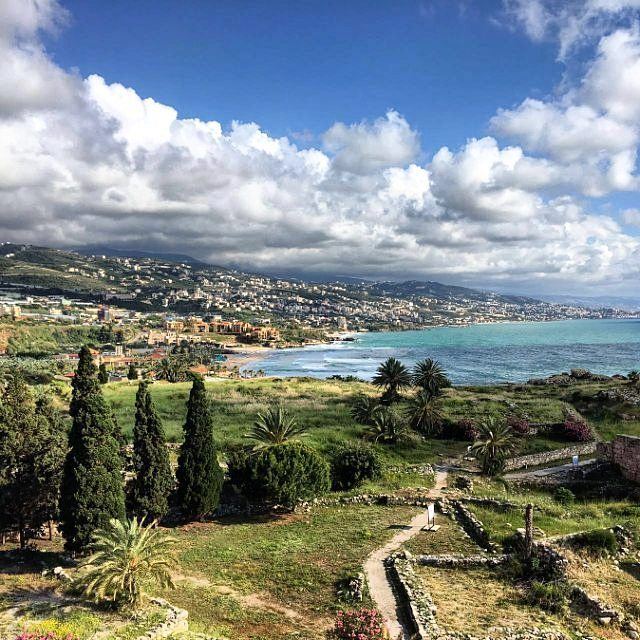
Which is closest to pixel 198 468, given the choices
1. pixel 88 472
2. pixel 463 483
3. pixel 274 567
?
pixel 88 472

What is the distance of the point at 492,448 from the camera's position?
28969mm

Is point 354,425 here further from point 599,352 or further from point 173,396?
point 599,352

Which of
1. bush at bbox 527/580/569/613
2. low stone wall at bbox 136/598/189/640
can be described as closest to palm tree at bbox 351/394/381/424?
bush at bbox 527/580/569/613

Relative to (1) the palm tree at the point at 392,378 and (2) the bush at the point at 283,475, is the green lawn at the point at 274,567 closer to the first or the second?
(2) the bush at the point at 283,475

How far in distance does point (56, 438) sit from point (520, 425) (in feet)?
104

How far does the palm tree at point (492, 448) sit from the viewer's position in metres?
29.0

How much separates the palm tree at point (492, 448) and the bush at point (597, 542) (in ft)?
37.7

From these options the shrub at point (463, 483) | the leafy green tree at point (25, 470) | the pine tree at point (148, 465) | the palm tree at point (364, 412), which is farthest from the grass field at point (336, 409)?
the leafy green tree at point (25, 470)

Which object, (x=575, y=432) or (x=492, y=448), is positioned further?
(x=575, y=432)

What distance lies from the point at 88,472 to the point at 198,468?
556cm

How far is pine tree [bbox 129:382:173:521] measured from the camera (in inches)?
Result: 798

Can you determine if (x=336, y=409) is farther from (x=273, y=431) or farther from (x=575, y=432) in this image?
(x=575, y=432)

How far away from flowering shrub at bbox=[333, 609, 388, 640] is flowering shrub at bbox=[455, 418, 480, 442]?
1014 inches

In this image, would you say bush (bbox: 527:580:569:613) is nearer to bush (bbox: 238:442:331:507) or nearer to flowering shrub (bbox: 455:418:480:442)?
bush (bbox: 238:442:331:507)
